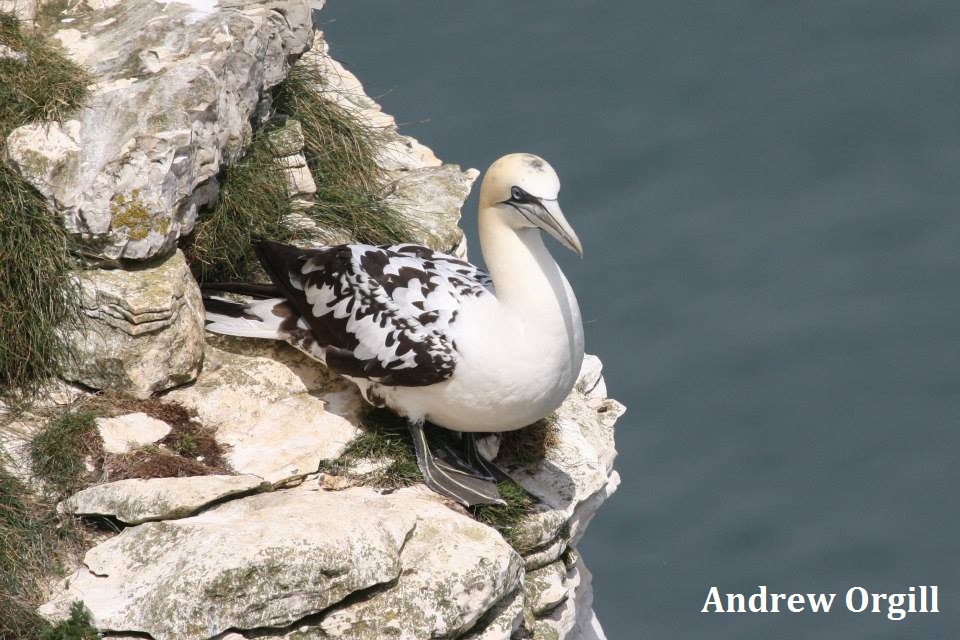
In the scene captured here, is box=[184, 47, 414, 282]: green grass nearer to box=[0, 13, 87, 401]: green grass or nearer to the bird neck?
box=[0, 13, 87, 401]: green grass

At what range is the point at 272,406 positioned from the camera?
7777 millimetres

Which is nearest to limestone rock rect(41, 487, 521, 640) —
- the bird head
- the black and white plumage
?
the black and white plumage

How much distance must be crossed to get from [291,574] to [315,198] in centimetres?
347

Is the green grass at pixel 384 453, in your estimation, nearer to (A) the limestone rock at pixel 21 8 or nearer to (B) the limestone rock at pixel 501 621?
(B) the limestone rock at pixel 501 621

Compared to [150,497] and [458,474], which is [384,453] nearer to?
[458,474]

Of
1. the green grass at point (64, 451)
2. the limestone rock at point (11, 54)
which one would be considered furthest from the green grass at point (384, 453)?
the limestone rock at point (11, 54)

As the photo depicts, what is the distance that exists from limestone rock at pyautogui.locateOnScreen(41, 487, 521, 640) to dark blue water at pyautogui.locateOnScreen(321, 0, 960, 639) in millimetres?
6515

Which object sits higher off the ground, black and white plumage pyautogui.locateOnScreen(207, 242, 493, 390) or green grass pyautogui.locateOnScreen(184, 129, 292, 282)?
green grass pyautogui.locateOnScreen(184, 129, 292, 282)

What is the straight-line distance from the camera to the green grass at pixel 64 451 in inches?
274

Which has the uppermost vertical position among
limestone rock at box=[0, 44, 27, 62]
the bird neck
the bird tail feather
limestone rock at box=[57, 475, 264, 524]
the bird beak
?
limestone rock at box=[0, 44, 27, 62]

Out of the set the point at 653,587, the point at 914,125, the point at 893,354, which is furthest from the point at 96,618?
the point at 914,125

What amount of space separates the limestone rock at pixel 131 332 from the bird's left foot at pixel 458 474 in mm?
1332

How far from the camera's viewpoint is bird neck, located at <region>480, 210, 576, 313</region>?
7051 mm

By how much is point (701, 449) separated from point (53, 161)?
787cm
